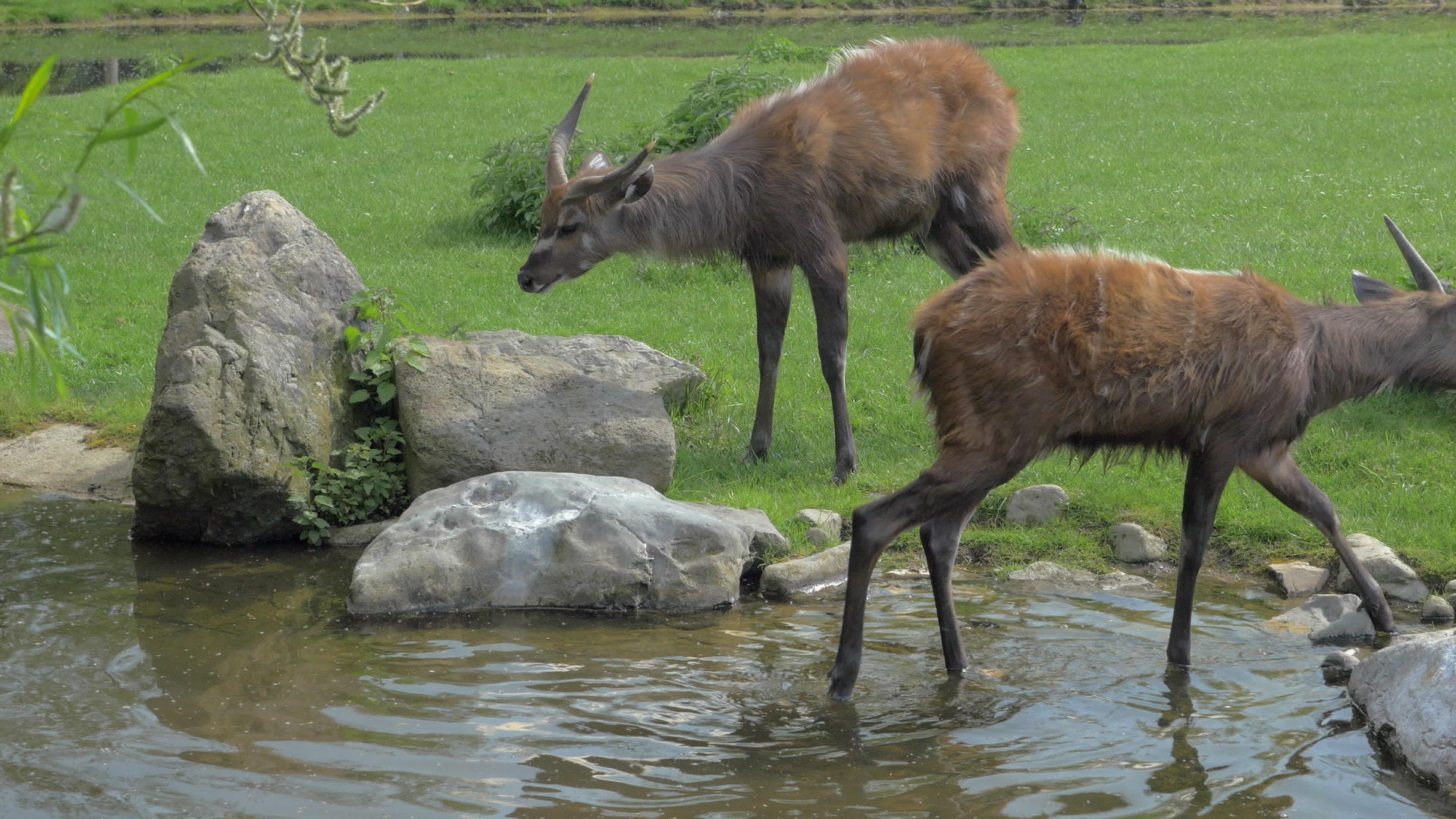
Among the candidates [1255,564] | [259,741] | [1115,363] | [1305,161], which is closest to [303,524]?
[259,741]

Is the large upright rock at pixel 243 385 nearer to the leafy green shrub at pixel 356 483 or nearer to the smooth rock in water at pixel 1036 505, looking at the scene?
the leafy green shrub at pixel 356 483

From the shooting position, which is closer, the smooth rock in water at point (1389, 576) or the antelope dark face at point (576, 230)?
the smooth rock in water at point (1389, 576)

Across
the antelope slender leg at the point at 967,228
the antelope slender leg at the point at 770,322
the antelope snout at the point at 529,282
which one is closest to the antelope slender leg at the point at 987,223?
the antelope slender leg at the point at 967,228

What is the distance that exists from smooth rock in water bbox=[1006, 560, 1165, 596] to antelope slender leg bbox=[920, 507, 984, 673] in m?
1.17

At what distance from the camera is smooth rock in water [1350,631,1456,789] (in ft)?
15.4

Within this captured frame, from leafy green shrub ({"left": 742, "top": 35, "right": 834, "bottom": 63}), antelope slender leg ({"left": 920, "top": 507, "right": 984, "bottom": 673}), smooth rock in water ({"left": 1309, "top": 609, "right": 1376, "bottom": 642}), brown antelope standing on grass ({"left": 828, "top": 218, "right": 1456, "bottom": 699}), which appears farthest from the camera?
leafy green shrub ({"left": 742, "top": 35, "right": 834, "bottom": 63})

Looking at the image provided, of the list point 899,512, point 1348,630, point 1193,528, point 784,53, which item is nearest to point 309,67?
point 899,512

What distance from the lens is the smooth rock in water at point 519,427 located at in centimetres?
738

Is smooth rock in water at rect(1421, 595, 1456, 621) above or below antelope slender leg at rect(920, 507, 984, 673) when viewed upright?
below

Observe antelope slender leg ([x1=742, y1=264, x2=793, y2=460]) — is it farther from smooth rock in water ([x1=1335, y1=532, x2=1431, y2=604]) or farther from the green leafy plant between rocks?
Answer: smooth rock in water ([x1=1335, y1=532, x2=1431, y2=604])

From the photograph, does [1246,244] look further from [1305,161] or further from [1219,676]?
[1219,676]

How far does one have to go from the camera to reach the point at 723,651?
594cm

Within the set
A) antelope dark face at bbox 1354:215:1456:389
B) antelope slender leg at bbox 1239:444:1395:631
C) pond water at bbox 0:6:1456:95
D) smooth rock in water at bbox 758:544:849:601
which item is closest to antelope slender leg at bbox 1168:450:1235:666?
antelope slender leg at bbox 1239:444:1395:631

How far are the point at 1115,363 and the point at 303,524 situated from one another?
167 inches
